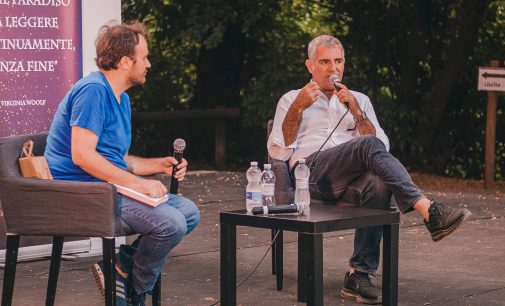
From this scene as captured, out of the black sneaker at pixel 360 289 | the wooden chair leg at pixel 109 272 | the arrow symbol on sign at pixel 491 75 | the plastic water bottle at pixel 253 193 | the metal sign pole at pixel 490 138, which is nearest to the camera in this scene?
the wooden chair leg at pixel 109 272

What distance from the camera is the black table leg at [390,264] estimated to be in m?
5.99

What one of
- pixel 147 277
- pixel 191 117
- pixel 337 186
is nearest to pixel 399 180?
pixel 337 186

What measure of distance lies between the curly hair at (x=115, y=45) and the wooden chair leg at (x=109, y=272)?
90cm

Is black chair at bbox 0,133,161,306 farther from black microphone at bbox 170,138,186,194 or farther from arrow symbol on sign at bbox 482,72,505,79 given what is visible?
arrow symbol on sign at bbox 482,72,505,79

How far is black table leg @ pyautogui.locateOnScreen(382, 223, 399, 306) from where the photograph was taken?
5988 millimetres

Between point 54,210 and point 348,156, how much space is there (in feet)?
5.86

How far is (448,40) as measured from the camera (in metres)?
15.7

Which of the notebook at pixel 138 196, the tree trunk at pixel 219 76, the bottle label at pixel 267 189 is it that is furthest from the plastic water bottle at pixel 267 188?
the tree trunk at pixel 219 76

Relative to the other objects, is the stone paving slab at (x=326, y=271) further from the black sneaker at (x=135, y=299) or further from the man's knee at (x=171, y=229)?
the man's knee at (x=171, y=229)

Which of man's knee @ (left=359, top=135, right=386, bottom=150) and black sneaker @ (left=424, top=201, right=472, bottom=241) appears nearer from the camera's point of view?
black sneaker @ (left=424, top=201, right=472, bottom=241)

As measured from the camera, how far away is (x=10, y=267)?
5.58 m

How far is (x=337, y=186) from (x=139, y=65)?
4.79 ft

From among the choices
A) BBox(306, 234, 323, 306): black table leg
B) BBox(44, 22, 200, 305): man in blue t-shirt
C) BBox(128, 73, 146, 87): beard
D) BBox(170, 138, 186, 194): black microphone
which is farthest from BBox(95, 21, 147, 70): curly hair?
BBox(306, 234, 323, 306): black table leg

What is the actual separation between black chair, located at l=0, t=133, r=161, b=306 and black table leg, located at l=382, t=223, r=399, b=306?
1321mm
